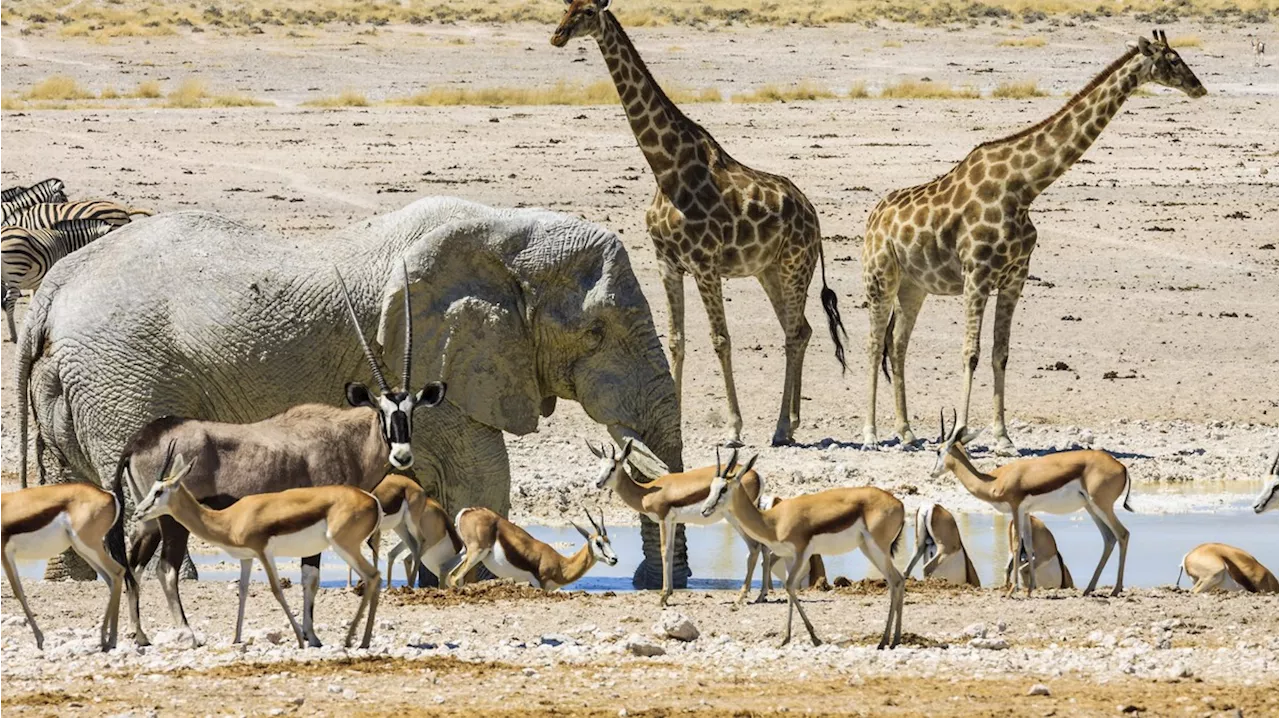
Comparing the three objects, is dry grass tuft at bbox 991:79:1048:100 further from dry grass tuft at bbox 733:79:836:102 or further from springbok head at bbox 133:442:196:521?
springbok head at bbox 133:442:196:521

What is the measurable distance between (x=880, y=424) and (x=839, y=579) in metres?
6.24

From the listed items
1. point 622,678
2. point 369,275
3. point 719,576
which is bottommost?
point 719,576

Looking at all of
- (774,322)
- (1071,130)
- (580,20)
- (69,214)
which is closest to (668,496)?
(580,20)

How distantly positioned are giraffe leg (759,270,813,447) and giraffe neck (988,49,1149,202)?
1.77m

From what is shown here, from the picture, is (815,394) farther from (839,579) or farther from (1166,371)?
(839,579)

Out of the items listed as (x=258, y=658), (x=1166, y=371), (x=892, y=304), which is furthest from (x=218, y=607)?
(x=1166, y=371)

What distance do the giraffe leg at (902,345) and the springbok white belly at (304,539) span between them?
779cm

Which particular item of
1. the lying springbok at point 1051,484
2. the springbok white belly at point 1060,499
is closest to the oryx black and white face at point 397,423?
the lying springbok at point 1051,484

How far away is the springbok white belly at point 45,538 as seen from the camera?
8.88 meters

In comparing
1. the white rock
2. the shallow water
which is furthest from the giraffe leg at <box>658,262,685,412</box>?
the white rock

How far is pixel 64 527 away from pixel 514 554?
2795mm

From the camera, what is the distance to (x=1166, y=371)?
1836cm

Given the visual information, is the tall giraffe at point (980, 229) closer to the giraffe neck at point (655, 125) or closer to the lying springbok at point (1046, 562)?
the giraffe neck at point (655, 125)

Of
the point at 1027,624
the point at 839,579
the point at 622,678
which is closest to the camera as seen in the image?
the point at 622,678
